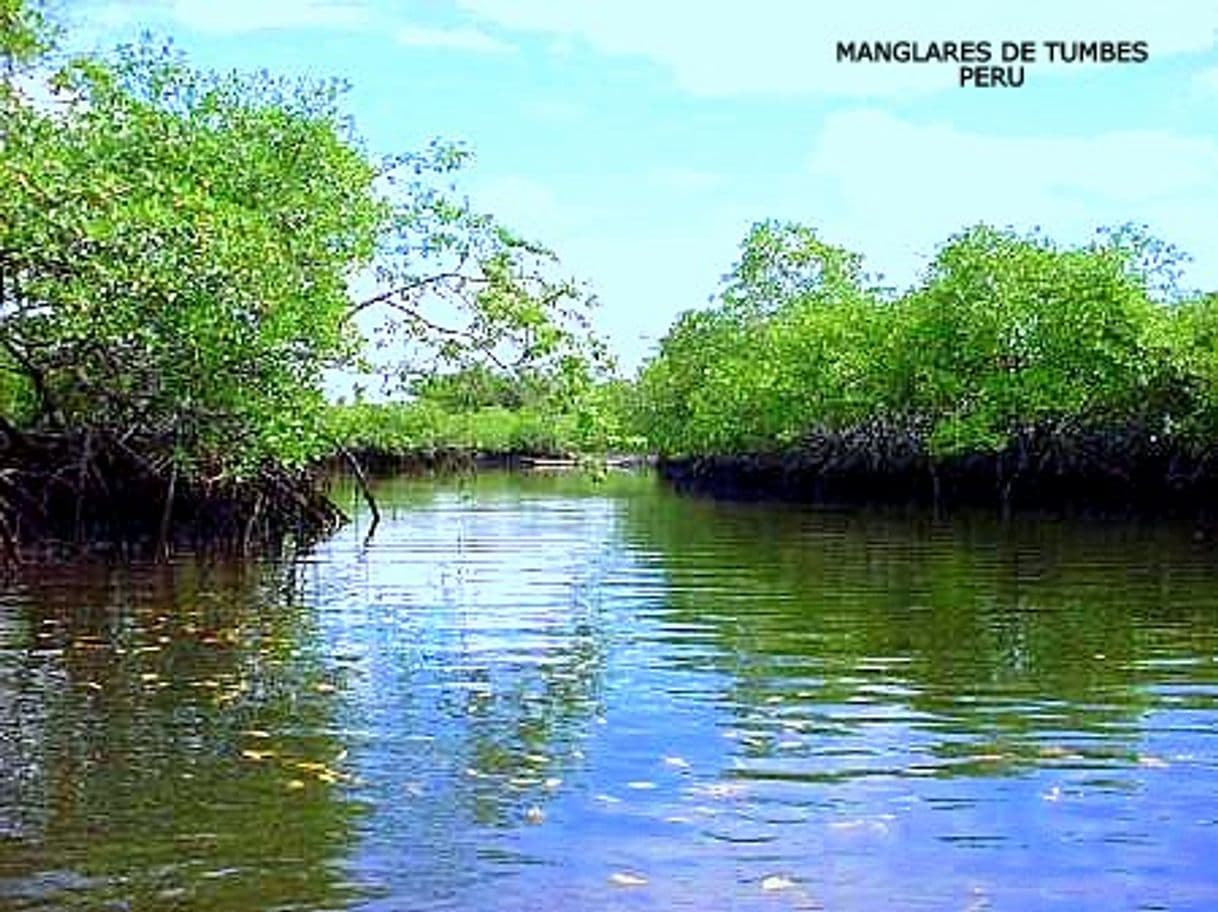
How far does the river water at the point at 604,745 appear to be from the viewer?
7348 millimetres

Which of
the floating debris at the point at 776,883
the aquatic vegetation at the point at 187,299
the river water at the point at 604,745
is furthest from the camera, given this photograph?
the aquatic vegetation at the point at 187,299

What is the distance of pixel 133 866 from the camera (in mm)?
7430

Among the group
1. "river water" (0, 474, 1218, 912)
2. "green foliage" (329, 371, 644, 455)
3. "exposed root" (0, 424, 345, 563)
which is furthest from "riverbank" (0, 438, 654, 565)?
"river water" (0, 474, 1218, 912)

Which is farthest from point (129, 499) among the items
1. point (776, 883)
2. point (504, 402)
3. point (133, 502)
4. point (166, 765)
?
point (776, 883)

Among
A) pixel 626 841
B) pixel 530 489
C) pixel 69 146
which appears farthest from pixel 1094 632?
pixel 530 489

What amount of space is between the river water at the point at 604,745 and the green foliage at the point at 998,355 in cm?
2157

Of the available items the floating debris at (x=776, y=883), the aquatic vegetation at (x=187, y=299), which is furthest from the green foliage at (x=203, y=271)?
the floating debris at (x=776, y=883)

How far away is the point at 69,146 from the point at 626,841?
44.5 feet

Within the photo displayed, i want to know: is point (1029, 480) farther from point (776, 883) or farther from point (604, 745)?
point (776, 883)

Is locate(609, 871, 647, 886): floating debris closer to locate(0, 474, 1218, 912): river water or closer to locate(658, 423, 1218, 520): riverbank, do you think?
locate(0, 474, 1218, 912): river water

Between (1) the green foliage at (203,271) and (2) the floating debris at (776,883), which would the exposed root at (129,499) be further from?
(2) the floating debris at (776,883)

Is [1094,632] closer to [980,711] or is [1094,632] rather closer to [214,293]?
[980,711]

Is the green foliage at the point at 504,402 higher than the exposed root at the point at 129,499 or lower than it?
higher

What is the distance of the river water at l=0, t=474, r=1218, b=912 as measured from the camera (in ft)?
24.1
